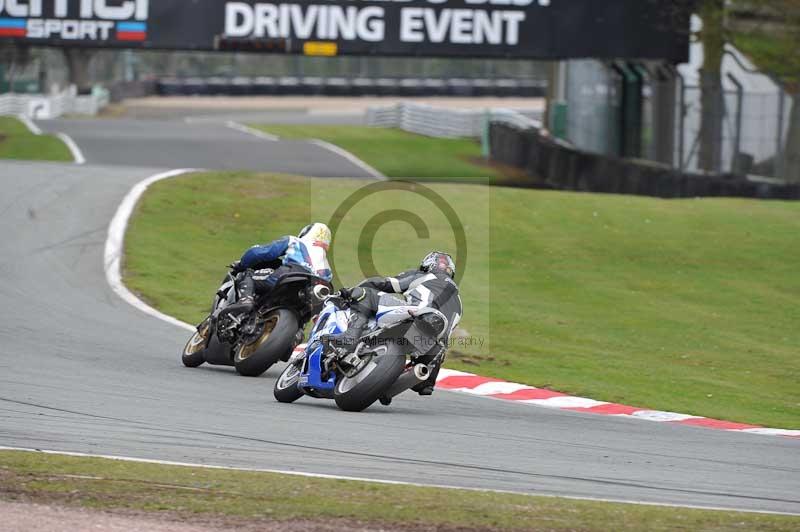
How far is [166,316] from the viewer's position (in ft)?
49.6

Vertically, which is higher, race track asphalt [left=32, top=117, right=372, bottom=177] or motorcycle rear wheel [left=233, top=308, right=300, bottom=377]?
motorcycle rear wheel [left=233, top=308, right=300, bottom=377]

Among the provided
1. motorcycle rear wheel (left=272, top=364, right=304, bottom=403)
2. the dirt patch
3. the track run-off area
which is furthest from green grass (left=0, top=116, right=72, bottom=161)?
the dirt patch

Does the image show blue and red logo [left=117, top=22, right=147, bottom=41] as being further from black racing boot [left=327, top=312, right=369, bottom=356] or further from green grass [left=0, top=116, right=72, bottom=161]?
black racing boot [left=327, top=312, right=369, bottom=356]

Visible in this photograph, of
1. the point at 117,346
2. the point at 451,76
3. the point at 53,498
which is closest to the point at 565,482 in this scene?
the point at 53,498

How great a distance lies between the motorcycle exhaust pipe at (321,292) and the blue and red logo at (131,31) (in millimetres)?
22757

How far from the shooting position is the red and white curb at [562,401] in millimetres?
11352

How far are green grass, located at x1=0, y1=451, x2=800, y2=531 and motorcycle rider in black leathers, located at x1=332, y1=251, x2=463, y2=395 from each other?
263 centimetres

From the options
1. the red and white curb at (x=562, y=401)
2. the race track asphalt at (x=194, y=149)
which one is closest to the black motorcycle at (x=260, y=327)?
the red and white curb at (x=562, y=401)

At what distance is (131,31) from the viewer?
32.7m

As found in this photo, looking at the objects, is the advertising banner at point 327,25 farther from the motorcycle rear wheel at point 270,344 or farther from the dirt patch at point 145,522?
the dirt patch at point 145,522

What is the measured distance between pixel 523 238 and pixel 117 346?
31.5ft

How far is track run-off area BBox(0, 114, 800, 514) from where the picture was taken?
319 inches

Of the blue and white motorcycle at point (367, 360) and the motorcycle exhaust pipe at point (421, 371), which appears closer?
the blue and white motorcycle at point (367, 360)

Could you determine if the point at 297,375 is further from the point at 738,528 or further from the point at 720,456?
the point at 738,528
